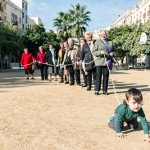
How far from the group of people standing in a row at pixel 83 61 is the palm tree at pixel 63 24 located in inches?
1716

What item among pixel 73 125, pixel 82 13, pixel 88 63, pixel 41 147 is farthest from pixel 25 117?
pixel 82 13

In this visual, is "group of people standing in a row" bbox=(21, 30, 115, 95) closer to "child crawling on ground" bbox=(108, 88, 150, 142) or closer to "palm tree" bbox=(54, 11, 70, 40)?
"child crawling on ground" bbox=(108, 88, 150, 142)

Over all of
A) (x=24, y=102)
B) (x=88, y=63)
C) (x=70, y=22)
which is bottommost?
(x=24, y=102)

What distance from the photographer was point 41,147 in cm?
470

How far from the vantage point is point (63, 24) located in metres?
62.0

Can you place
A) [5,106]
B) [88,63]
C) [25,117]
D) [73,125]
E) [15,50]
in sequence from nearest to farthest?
[73,125] < [25,117] < [5,106] < [88,63] < [15,50]

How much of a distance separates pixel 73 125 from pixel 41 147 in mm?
1387

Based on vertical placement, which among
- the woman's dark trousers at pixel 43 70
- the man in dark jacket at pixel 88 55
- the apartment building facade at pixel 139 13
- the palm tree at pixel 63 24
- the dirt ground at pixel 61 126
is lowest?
the dirt ground at pixel 61 126

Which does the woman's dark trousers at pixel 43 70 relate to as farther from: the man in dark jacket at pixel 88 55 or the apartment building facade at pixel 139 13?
the apartment building facade at pixel 139 13

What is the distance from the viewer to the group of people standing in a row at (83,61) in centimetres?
973

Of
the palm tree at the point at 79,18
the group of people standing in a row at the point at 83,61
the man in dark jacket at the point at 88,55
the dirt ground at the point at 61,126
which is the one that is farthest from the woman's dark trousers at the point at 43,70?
the palm tree at the point at 79,18

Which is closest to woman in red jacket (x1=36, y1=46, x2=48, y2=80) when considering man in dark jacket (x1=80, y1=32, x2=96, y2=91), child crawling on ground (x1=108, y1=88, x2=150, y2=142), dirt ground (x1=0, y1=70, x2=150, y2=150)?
man in dark jacket (x1=80, y1=32, x2=96, y2=91)

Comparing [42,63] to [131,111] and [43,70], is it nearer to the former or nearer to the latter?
[43,70]

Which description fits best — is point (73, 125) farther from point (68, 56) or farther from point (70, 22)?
point (70, 22)
